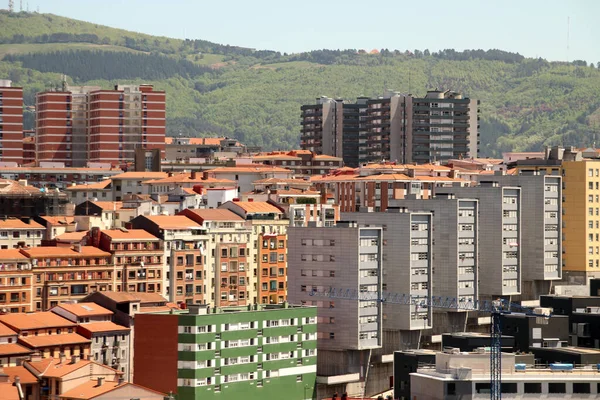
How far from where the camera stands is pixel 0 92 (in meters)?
200

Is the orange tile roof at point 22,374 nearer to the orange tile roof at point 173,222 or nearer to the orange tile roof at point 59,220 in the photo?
the orange tile roof at point 173,222

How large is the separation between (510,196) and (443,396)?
4011 cm

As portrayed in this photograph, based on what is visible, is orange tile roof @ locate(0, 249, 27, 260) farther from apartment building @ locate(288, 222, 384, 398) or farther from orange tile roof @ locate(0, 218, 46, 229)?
apartment building @ locate(288, 222, 384, 398)

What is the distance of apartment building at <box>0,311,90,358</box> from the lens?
3221 inches

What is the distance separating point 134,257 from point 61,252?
17.0 feet

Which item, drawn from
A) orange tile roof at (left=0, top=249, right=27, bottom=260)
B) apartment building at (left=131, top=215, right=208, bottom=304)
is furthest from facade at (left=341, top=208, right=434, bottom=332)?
orange tile roof at (left=0, top=249, right=27, bottom=260)

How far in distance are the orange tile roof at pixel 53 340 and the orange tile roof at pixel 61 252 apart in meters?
14.1

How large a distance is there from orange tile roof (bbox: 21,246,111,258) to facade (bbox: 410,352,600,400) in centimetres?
3124

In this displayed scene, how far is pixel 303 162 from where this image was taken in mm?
192250

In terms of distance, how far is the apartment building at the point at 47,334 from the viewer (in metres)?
81.8

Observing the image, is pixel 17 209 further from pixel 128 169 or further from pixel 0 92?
pixel 0 92

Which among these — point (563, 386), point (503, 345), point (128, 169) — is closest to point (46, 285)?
point (503, 345)

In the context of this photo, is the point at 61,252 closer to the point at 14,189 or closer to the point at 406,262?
the point at 406,262

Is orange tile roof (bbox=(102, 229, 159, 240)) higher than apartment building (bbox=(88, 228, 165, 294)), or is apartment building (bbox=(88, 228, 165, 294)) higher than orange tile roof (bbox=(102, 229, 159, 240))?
orange tile roof (bbox=(102, 229, 159, 240))
